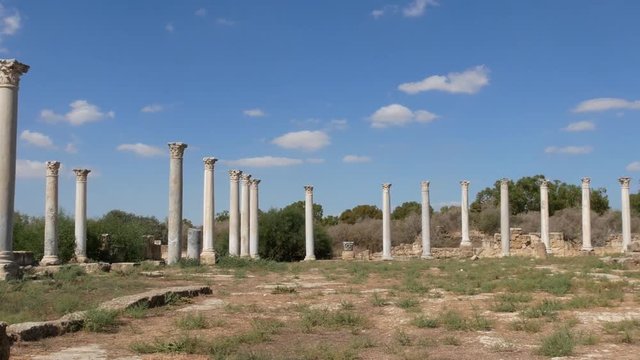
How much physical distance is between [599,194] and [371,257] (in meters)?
31.5

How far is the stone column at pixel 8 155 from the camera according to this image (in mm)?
15922

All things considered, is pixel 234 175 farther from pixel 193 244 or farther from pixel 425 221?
pixel 425 221

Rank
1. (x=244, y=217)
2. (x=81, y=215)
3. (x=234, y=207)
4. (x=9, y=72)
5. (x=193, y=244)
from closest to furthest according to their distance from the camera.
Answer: (x=9, y=72)
(x=193, y=244)
(x=81, y=215)
(x=234, y=207)
(x=244, y=217)

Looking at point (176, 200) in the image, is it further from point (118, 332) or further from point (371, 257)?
point (371, 257)

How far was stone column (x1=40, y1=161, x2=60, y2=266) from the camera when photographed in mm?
24594

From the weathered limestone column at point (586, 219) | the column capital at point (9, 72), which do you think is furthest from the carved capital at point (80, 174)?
the weathered limestone column at point (586, 219)

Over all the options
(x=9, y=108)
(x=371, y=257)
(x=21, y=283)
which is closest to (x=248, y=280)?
(x=21, y=283)

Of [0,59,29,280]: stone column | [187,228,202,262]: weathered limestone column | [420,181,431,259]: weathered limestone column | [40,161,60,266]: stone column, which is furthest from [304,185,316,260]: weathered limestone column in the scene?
[0,59,29,280]: stone column

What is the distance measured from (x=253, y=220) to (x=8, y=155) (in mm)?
19243

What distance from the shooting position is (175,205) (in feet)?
80.8

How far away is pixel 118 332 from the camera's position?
9.31 metres

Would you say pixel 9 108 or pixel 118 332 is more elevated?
pixel 9 108

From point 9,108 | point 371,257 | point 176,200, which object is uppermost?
point 9,108

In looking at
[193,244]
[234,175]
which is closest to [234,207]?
[234,175]
